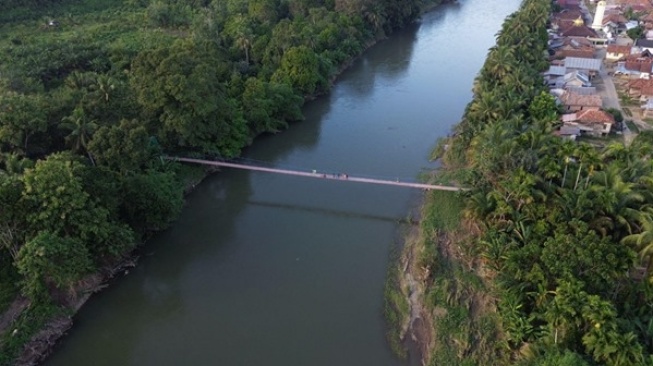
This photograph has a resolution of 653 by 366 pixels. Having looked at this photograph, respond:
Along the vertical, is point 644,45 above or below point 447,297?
above

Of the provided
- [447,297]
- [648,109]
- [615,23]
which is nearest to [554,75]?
[648,109]

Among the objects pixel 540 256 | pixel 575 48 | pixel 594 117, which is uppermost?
pixel 540 256

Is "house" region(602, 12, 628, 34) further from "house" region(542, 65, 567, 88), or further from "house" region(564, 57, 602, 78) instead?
"house" region(542, 65, 567, 88)

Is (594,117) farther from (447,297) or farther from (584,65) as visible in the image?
(447,297)

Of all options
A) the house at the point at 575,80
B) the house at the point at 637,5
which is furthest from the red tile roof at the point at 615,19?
the house at the point at 575,80

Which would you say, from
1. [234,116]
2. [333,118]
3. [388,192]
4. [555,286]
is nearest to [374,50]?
[333,118]

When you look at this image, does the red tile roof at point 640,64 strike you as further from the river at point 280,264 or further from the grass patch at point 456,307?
the grass patch at point 456,307

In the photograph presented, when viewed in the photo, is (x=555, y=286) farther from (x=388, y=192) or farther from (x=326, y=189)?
(x=326, y=189)
